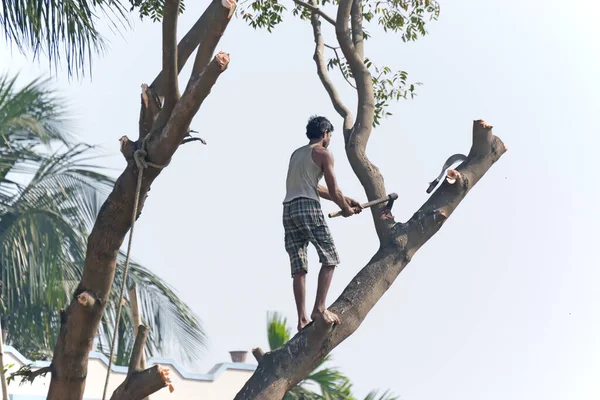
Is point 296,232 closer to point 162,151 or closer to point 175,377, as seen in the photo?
point 162,151

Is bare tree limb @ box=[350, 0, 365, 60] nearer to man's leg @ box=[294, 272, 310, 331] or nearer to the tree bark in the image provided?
man's leg @ box=[294, 272, 310, 331]

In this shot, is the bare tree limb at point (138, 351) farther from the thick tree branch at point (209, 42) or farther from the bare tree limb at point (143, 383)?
the thick tree branch at point (209, 42)

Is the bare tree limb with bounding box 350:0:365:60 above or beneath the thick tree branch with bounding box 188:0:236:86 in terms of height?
above

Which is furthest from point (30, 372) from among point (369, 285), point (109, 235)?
point (369, 285)

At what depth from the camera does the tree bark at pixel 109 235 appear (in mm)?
5488

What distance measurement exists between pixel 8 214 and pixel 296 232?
25.2ft

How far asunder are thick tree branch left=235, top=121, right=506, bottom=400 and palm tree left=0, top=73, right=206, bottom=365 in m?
6.74

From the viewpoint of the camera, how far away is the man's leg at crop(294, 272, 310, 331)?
23.0 feet

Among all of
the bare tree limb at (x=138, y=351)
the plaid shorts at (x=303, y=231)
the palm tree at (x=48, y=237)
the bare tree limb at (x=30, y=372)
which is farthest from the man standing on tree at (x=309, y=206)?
the palm tree at (x=48, y=237)

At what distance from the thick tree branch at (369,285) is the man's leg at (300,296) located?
0.44 meters

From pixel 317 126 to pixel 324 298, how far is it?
1.24 m

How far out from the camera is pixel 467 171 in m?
7.35

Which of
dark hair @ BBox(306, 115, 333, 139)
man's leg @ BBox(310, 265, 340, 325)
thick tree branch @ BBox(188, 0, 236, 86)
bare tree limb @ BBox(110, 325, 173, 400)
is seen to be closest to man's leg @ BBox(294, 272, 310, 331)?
man's leg @ BBox(310, 265, 340, 325)

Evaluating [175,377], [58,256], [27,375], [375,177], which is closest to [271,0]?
[375,177]
